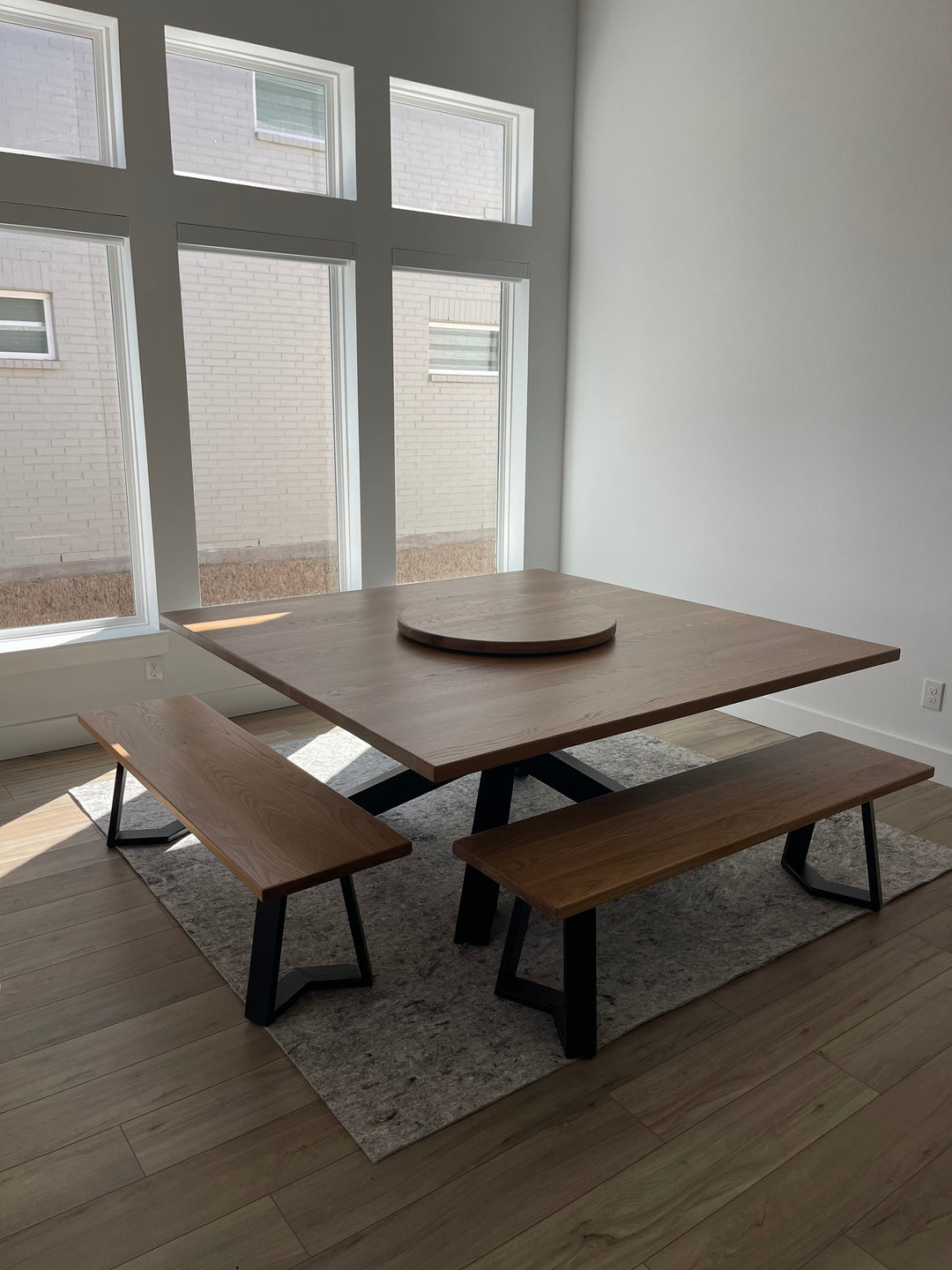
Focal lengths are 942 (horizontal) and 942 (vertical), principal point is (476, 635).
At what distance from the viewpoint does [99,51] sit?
3.56 meters

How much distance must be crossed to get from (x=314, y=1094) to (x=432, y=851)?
110 cm

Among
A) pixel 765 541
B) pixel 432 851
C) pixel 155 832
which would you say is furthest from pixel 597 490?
pixel 155 832

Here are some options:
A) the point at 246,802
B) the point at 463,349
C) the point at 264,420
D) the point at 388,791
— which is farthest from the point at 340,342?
the point at 246,802

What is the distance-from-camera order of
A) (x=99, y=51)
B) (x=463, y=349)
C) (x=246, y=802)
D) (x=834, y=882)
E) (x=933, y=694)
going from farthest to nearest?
1. (x=463, y=349)
2. (x=99, y=51)
3. (x=933, y=694)
4. (x=834, y=882)
5. (x=246, y=802)

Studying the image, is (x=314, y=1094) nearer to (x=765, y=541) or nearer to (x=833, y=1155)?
(x=833, y=1155)

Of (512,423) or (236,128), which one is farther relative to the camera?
(512,423)

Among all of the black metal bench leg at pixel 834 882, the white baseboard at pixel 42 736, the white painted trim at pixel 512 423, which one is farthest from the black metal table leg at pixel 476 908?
the white painted trim at pixel 512 423

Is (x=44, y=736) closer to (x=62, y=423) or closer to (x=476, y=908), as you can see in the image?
(x=62, y=423)

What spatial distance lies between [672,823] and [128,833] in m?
1.76

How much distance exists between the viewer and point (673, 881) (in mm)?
2770

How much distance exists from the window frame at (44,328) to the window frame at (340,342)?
56 centimetres

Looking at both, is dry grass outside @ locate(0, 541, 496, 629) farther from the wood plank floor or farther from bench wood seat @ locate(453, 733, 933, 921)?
bench wood seat @ locate(453, 733, 933, 921)

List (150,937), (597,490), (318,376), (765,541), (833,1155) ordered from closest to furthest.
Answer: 1. (833,1155)
2. (150,937)
3. (765,541)
4. (318,376)
5. (597,490)

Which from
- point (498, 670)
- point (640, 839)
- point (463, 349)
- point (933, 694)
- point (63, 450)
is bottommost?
point (933, 694)
